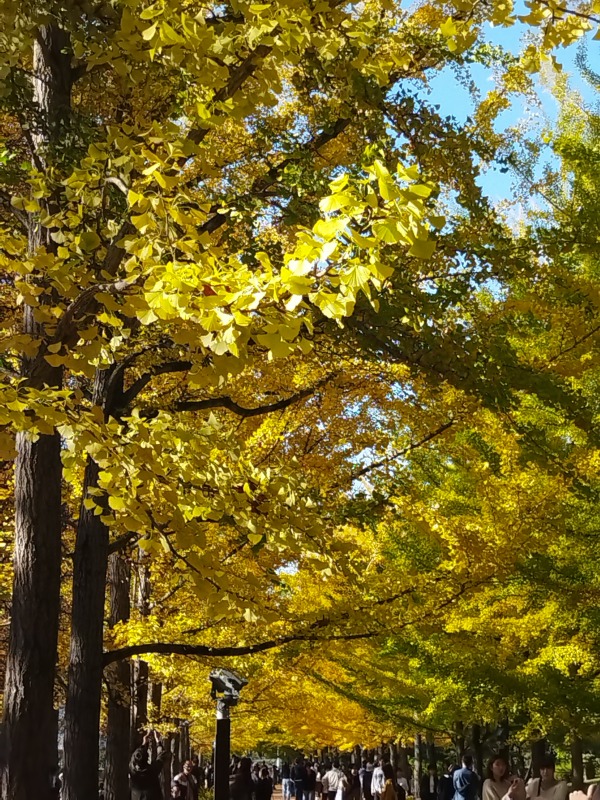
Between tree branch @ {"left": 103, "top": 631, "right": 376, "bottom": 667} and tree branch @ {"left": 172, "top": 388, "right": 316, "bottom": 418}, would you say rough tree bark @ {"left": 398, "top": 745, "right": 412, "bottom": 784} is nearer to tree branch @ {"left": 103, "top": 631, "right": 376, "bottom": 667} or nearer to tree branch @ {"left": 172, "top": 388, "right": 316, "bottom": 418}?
tree branch @ {"left": 103, "top": 631, "right": 376, "bottom": 667}

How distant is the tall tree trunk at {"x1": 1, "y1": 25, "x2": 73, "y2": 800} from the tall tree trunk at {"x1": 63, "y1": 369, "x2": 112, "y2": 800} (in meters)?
1.44

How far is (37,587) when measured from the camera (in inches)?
210

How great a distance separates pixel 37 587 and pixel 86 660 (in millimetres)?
2005

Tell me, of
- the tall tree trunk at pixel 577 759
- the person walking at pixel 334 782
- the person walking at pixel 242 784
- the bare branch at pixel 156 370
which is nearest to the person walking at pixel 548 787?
the bare branch at pixel 156 370

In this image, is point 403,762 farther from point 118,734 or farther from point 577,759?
point 118,734

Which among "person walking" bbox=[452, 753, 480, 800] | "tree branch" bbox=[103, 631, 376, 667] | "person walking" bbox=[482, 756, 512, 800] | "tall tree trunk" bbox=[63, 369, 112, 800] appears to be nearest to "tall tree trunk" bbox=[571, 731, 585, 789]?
"person walking" bbox=[452, 753, 480, 800]

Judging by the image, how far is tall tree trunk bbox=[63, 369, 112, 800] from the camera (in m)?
6.95

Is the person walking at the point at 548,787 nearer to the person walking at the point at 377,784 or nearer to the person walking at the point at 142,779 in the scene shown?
the person walking at the point at 142,779

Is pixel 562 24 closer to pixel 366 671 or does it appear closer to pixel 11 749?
pixel 11 749

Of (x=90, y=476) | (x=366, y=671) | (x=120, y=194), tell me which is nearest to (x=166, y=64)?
(x=120, y=194)

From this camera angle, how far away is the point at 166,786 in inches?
826

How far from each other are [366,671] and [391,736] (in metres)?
9.62

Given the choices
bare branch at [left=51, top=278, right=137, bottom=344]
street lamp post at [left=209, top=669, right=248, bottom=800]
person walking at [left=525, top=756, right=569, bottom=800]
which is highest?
bare branch at [left=51, top=278, right=137, bottom=344]

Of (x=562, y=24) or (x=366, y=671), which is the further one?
(x=366, y=671)
